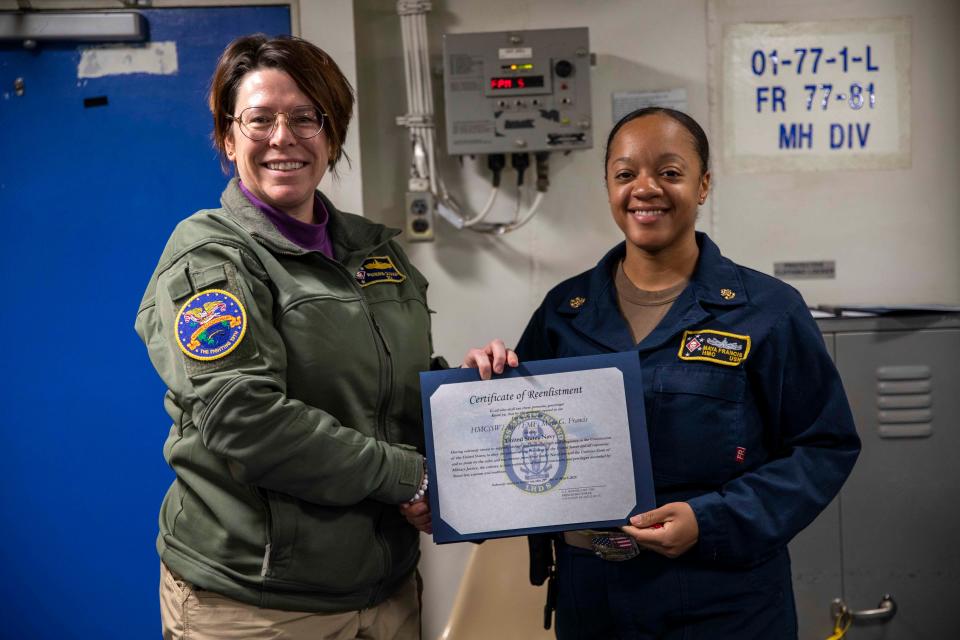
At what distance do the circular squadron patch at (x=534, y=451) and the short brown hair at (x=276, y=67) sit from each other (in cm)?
68

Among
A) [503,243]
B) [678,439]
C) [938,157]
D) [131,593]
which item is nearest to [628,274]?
[678,439]

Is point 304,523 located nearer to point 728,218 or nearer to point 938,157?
point 728,218

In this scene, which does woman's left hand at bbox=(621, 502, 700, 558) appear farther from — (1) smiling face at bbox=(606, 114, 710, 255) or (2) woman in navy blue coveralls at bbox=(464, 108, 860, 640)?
(1) smiling face at bbox=(606, 114, 710, 255)

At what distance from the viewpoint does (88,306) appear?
269cm

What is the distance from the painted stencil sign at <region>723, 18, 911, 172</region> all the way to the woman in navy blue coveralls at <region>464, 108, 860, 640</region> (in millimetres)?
1351

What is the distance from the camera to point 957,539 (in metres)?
2.50

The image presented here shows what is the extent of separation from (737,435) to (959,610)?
61.6 inches

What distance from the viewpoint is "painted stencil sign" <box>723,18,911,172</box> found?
9.23 feet

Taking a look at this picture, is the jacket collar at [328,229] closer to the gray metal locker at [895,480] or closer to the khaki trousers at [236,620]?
the khaki trousers at [236,620]

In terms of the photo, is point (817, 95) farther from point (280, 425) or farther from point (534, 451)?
point (280, 425)

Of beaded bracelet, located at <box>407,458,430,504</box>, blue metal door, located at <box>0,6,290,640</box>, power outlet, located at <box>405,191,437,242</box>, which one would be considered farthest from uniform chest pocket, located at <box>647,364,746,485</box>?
blue metal door, located at <box>0,6,290,640</box>

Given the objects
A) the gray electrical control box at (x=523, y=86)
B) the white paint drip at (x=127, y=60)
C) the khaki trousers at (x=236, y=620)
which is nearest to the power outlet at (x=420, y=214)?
the gray electrical control box at (x=523, y=86)

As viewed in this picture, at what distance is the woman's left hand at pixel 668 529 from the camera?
4.87 feet

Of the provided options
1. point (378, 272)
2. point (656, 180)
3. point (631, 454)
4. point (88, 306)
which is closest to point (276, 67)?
point (378, 272)
